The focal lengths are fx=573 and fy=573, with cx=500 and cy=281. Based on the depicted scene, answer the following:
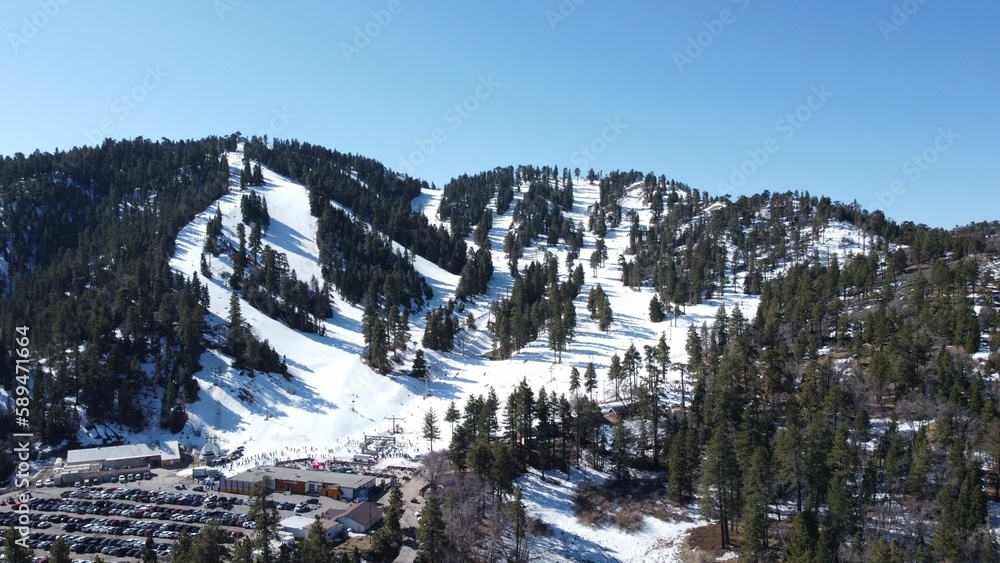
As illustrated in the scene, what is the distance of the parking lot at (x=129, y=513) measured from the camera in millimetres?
41125

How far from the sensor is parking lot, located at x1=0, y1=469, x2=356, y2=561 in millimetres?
41125

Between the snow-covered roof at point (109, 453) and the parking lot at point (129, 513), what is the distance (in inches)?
176

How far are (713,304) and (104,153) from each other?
187134mm

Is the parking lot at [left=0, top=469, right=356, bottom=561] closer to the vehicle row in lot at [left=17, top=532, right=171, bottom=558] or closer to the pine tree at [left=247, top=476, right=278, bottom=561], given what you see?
the vehicle row in lot at [left=17, top=532, right=171, bottom=558]

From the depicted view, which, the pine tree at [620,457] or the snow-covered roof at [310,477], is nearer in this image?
the snow-covered roof at [310,477]

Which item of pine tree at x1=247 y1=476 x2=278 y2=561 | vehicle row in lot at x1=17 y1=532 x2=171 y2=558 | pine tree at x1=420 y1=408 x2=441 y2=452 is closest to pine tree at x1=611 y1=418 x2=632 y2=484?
pine tree at x1=420 y1=408 x2=441 y2=452

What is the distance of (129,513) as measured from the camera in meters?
48.0

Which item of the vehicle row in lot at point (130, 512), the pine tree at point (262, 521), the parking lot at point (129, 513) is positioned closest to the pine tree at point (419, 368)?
the parking lot at point (129, 513)

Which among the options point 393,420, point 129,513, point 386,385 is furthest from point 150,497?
point 386,385

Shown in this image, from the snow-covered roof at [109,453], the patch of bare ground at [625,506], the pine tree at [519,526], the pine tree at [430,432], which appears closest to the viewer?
the pine tree at [519,526]

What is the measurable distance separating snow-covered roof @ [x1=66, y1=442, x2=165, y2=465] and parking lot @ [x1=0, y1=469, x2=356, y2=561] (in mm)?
4470

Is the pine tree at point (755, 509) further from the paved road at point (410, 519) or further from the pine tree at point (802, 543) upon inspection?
the paved road at point (410, 519)

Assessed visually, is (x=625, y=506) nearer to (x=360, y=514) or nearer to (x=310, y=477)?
(x=360, y=514)

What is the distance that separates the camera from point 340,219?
509ft
